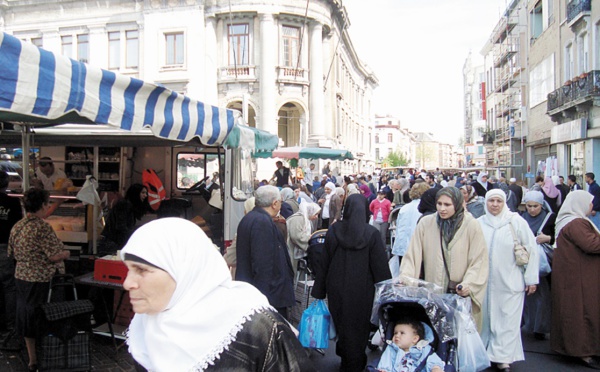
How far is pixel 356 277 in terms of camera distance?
16.0 ft

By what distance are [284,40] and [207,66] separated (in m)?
5.32

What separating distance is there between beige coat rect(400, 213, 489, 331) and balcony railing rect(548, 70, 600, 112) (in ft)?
56.0

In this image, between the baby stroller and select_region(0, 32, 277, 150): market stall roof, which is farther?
the baby stroller

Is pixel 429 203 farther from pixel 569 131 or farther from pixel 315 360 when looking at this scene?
pixel 569 131

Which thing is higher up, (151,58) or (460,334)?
(151,58)

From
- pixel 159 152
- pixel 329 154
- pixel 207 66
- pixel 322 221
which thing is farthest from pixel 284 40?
pixel 159 152

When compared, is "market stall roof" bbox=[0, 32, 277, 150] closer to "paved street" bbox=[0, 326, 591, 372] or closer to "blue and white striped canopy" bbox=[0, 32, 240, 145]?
"blue and white striped canopy" bbox=[0, 32, 240, 145]

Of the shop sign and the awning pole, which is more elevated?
the shop sign

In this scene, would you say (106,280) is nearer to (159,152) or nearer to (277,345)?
(277,345)

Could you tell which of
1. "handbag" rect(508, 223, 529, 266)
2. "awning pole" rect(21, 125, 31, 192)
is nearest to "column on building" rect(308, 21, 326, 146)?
"awning pole" rect(21, 125, 31, 192)

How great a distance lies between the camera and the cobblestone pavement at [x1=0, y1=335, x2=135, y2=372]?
18.0ft

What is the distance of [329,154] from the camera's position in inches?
767

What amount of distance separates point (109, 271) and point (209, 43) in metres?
29.1

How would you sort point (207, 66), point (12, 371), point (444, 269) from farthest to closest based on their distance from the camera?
1. point (207, 66)
2. point (12, 371)
3. point (444, 269)
